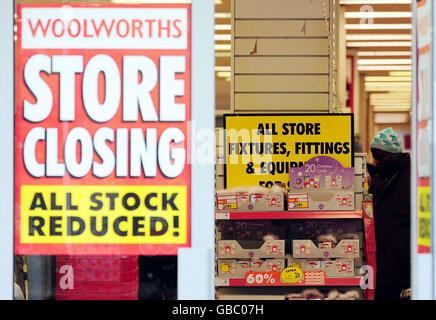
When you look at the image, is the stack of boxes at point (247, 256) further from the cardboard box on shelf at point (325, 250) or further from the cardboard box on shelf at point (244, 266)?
the cardboard box on shelf at point (325, 250)

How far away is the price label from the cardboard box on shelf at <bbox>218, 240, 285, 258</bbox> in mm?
126

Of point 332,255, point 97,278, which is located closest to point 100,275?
point 97,278

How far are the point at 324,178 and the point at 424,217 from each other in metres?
2.24

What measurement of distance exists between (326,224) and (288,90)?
1326mm

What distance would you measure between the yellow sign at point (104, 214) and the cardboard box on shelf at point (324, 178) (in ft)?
7.78

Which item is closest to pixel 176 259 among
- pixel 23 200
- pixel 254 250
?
pixel 23 200

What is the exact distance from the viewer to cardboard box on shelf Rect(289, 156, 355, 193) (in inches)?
207

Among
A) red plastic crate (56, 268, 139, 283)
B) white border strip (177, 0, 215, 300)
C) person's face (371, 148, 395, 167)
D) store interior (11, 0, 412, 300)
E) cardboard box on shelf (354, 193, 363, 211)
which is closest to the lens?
white border strip (177, 0, 215, 300)

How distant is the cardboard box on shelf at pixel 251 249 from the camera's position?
17.2 feet

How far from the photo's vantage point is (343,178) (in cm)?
527

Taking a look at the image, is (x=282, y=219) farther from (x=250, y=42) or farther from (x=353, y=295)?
(x=250, y=42)

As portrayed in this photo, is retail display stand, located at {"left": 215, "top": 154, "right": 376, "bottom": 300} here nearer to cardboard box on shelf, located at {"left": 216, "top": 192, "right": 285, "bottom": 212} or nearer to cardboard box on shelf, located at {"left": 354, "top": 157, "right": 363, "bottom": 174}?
cardboard box on shelf, located at {"left": 216, "top": 192, "right": 285, "bottom": 212}
